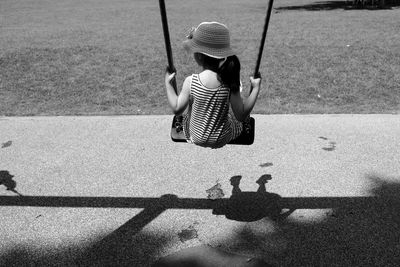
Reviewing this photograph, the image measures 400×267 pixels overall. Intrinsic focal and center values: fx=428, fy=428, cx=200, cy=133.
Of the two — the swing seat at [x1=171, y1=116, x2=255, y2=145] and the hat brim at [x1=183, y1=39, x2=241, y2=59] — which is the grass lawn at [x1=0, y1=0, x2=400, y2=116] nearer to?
the swing seat at [x1=171, y1=116, x2=255, y2=145]

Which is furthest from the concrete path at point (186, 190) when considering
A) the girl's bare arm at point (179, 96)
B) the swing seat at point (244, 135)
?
the girl's bare arm at point (179, 96)

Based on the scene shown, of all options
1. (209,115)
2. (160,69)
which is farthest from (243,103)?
(160,69)

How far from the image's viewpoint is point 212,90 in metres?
2.48

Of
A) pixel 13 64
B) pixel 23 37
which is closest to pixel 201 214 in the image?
pixel 13 64

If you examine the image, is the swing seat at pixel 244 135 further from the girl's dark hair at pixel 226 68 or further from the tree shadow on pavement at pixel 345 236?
the tree shadow on pavement at pixel 345 236

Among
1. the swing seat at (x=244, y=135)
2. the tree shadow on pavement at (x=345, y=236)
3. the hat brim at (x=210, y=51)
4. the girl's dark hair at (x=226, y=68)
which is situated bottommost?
the tree shadow on pavement at (x=345, y=236)

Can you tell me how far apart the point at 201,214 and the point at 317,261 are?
86 centimetres

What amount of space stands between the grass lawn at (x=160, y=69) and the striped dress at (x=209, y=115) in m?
2.68

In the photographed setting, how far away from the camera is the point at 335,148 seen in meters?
4.08

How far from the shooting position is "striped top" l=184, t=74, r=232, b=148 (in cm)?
250

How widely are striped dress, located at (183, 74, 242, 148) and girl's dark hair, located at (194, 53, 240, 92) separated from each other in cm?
4

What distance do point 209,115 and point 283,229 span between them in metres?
0.90

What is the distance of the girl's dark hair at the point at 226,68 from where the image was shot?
2449 mm

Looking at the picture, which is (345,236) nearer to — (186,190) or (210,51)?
(186,190)
